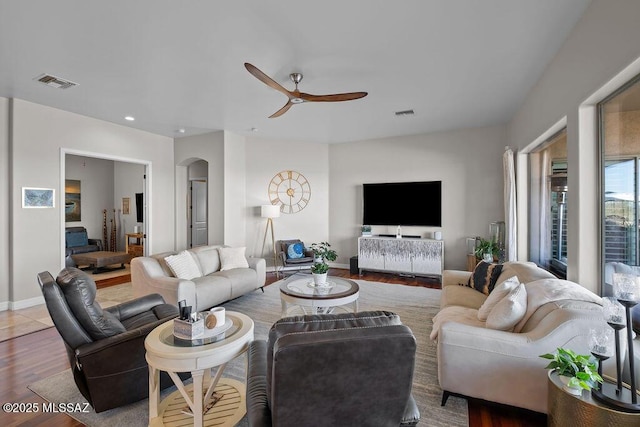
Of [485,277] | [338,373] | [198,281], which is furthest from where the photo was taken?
[198,281]

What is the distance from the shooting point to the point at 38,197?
14.1 feet

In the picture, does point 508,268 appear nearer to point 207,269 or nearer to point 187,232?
point 207,269

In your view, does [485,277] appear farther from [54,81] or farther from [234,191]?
[54,81]

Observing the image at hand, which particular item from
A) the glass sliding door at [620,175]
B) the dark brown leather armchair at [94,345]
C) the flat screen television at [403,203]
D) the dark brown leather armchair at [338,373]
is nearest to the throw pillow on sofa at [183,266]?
the dark brown leather armchair at [94,345]

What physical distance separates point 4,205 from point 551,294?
6.22m

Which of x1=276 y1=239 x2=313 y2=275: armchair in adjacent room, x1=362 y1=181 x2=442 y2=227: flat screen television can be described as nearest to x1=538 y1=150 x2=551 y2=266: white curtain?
x1=362 y1=181 x2=442 y2=227: flat screen television

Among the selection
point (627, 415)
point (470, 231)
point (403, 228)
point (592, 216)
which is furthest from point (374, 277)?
point (627, 415)

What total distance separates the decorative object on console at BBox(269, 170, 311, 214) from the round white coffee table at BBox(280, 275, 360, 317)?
3.18 metres

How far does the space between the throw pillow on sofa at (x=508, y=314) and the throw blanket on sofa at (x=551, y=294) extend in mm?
66

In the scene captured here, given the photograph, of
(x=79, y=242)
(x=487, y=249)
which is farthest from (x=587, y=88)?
(x=79, y=242)

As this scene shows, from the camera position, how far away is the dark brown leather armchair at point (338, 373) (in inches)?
43.1

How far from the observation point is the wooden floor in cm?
191

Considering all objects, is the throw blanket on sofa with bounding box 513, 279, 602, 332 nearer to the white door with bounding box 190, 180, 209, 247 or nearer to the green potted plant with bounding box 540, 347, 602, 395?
the green potted plant with bounding box 540, 347, 602, 395

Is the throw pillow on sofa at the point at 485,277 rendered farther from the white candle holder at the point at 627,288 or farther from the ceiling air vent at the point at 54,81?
the ceiling air vent at the point at 54,81
